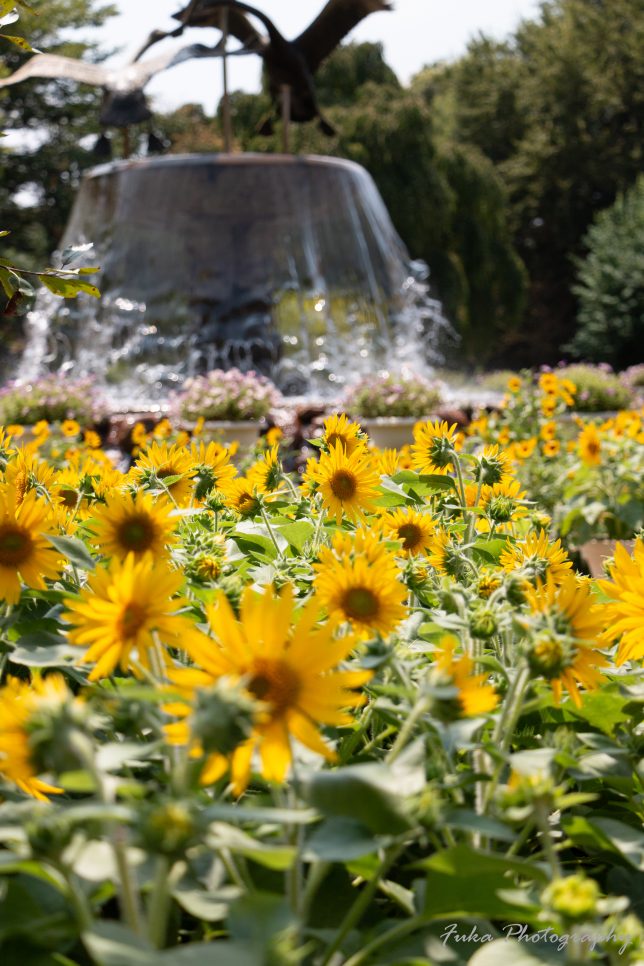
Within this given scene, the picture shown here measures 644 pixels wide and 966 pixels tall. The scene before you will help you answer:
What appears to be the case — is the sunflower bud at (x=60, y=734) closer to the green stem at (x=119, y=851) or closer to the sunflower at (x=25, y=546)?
the green stem at (x=119, y=851)

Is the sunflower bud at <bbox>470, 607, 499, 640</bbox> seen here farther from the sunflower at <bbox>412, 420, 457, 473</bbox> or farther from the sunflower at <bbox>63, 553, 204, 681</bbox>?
the sunflower at <bbox>412, 420, 457, 473</bbox>

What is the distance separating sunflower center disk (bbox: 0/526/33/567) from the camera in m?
0.90

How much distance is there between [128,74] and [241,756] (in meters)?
9.55

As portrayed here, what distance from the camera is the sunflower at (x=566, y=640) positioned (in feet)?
2.38

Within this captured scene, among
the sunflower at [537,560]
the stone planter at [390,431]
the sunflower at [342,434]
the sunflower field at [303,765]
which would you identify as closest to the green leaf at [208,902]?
the sunflower field at [303,765]

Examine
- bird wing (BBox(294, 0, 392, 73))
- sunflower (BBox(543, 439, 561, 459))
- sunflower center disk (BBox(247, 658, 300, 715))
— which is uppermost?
bird wing (BBox(294, 0, 392, 73))

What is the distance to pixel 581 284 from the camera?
25422 millimetres

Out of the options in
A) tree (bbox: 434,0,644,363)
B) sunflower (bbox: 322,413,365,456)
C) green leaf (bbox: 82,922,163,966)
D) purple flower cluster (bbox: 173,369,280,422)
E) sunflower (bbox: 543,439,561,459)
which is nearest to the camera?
green leaf (bbox: 82,922,163,966)

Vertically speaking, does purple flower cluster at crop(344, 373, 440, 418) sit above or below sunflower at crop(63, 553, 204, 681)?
below

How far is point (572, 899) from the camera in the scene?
21.6 inches

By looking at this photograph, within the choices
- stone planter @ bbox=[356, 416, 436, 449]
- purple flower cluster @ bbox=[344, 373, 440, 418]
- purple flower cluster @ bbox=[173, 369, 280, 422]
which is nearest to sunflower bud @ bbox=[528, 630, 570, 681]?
stone planter @ bbox=[356, 416, 436, 449]

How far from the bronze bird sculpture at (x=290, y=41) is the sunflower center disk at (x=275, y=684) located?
31.0 ft

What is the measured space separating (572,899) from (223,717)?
216 millimetres

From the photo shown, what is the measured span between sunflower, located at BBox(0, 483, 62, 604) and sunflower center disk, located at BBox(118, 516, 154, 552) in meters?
0.07
